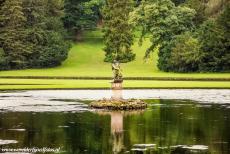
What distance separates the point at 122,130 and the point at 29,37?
3116 inches

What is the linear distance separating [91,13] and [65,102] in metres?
76.4

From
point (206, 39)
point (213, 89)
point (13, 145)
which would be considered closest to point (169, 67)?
point (206, 39)

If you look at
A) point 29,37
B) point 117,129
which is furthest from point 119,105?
point 29,37

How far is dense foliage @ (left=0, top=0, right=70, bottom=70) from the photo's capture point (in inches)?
4193

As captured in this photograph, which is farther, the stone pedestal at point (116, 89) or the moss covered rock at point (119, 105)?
the stone pedestal at point (116, 89)

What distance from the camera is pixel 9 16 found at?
109250 mm

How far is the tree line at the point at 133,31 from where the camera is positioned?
98.6m

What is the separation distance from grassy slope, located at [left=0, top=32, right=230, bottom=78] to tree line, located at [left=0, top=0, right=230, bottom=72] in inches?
79.3

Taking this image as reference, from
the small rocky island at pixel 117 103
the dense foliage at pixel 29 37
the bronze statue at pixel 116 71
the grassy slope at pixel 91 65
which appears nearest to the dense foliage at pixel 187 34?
the grassy slope at pixel 91 65

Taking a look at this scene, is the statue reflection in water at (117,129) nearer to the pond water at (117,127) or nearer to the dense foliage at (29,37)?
the pond water at (117,127)

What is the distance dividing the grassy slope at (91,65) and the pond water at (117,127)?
44.5 m

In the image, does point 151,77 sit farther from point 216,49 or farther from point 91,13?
point 91,13

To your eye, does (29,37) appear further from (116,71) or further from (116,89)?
(116,89)

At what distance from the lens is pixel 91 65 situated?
Result: 349ft
